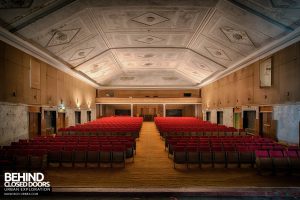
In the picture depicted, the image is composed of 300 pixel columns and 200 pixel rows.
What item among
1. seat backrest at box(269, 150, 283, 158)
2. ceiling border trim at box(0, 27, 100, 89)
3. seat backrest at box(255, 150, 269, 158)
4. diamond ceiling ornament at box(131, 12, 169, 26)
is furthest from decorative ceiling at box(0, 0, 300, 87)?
seat backrest at box(255, 150, 269, 158)

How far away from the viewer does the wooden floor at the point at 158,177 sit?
5340 millimetres

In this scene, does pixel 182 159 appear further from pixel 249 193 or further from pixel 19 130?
pixel 19 130

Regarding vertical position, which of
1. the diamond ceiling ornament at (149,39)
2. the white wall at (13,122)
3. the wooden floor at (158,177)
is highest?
the diamond ceiling ornament at (149,39)

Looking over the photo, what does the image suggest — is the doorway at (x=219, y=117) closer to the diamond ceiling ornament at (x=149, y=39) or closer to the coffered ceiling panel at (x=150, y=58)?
the coffered ceiling panel at (x=150, y=58)

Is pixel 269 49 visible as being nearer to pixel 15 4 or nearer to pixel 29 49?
pixel 15 4

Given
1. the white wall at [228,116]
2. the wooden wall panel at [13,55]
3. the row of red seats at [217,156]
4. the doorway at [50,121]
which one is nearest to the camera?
the row of red seats at [217,156]

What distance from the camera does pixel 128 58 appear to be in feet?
69.9

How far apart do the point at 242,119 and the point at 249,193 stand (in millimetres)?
12683

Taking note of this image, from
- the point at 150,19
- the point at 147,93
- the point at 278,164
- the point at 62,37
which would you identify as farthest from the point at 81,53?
the point at 147,93

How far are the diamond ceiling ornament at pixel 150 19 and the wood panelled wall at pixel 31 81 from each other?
6.21 metres

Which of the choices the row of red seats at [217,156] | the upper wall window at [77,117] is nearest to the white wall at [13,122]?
Answer: the row of red seats at [217,156]

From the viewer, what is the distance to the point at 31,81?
12805mm

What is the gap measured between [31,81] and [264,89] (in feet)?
44.3

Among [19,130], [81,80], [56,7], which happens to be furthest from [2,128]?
[81,80]
